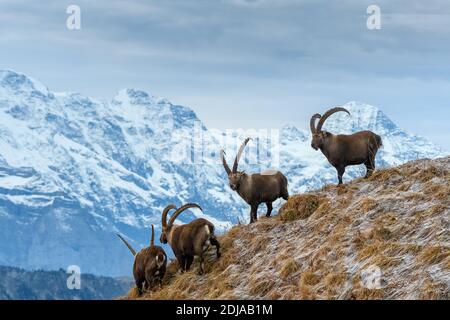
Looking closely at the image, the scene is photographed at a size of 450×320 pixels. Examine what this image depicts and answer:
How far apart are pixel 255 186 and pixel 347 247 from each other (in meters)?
6.79

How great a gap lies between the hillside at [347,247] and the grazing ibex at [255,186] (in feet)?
2.67

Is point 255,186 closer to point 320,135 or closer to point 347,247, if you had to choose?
point 320,135

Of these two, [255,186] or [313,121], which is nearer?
[255,186]

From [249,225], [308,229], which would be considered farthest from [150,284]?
[308,229]

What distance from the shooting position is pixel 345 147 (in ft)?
78.9

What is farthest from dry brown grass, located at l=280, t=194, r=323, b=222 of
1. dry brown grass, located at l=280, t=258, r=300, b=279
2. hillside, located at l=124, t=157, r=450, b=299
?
dry brown grass, located at l=280, t=258, r=300, b=279

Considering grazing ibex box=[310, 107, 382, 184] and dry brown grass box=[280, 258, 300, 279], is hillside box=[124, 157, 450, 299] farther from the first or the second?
grazing ibex box=[310, 107, 382, 184]

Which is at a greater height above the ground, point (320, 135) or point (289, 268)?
point (320, 135)

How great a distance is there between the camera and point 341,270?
16.3 metres

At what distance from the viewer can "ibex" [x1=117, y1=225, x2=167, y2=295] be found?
22000mm

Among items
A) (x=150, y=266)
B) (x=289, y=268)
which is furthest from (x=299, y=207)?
(x=289, y=268)

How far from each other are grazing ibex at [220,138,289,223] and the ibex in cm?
307
